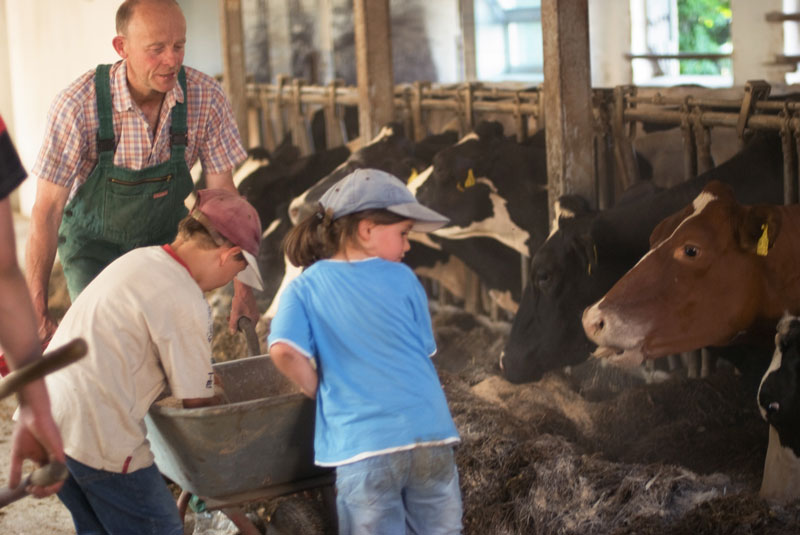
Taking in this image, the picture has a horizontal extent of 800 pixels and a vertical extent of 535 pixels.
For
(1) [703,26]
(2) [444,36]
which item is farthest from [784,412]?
(1) [703,26]

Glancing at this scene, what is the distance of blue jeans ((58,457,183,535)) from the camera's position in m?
2.59

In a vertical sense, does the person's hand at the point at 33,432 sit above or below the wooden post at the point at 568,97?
below

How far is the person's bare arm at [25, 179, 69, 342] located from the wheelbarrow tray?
541 mm

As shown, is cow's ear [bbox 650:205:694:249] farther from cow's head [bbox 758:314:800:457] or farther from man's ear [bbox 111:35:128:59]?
man's ear [bbox 111:35:128:59]

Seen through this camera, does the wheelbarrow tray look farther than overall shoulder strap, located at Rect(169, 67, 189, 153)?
No

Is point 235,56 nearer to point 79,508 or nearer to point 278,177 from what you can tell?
point 278,177

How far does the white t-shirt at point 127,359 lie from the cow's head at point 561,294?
2256 mm

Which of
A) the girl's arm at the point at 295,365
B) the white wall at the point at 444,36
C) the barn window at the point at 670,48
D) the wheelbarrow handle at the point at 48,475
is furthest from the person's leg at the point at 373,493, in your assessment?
the white wall at the point at 444,36

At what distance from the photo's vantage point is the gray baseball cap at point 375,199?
2672mm

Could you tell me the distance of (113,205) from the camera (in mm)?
3424

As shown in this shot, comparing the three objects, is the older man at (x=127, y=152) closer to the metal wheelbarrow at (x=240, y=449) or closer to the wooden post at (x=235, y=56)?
the metal wheelbarrow at (x=240, y=449)

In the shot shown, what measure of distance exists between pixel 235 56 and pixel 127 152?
639cm

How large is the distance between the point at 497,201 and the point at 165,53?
2781mm

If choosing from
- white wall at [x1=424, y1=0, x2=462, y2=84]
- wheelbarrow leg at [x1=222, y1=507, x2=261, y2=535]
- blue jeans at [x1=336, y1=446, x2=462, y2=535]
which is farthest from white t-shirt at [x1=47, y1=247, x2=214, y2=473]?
white wall at [x1=424, y1=0, x2=462, y2=84]
